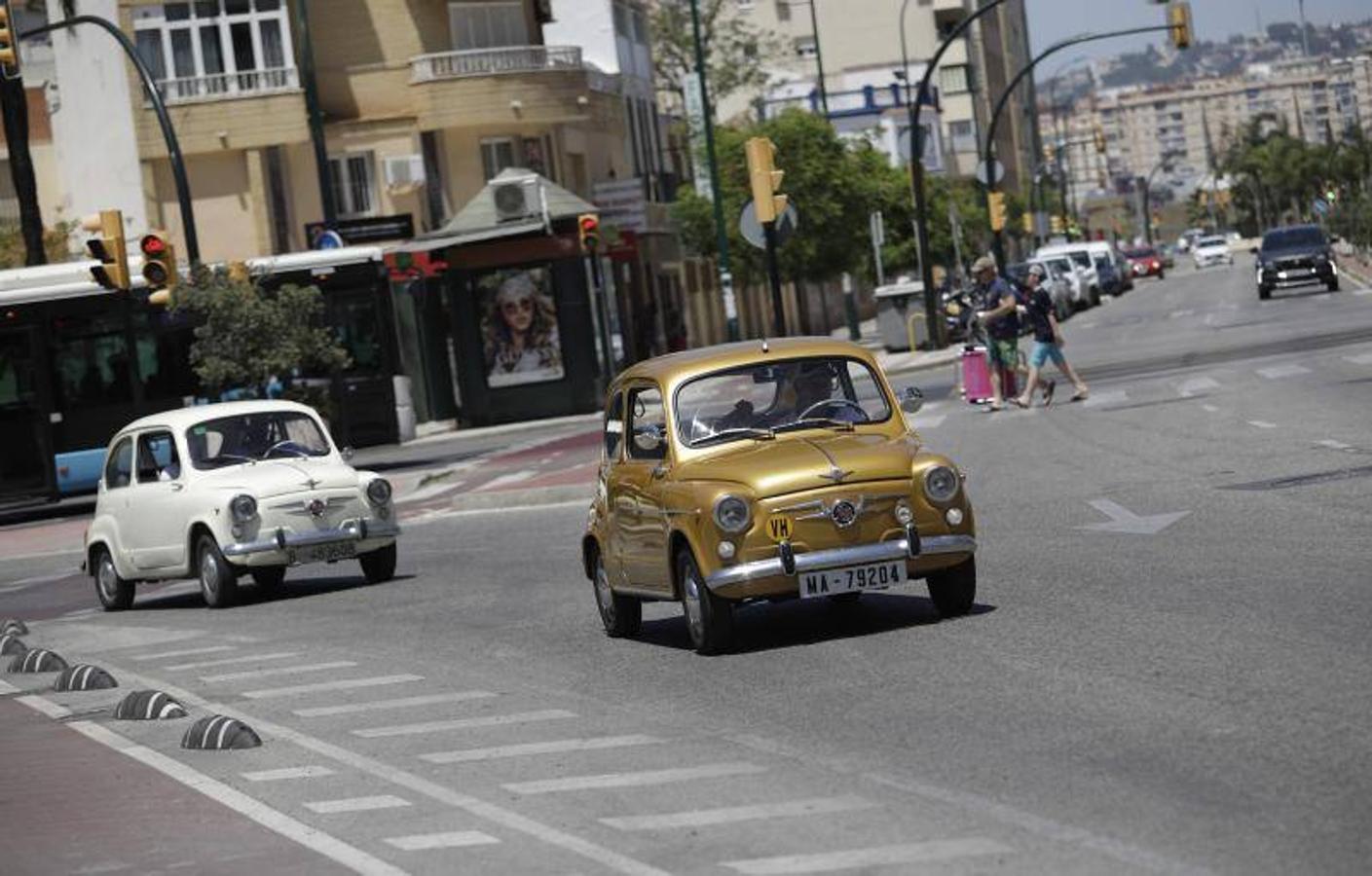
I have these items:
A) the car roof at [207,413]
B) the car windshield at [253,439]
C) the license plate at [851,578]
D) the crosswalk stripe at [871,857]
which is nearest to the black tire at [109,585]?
the car roof at [207,413]

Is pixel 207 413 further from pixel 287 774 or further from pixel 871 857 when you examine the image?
pixel 871 857

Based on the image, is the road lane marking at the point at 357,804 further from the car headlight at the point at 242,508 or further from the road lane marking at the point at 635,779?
the car headlight at the point at 242,508

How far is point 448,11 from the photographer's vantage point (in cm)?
6612

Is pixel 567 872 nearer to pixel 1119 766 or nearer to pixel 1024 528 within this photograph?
pixel 1119 766

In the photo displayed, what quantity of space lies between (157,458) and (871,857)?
1580 cm

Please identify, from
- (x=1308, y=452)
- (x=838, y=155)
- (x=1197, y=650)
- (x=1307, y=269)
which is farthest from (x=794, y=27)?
(x=1197, y=650)

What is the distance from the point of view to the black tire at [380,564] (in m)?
22.9

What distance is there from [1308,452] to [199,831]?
14.3 meters

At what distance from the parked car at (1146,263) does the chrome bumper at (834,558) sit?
115759mm

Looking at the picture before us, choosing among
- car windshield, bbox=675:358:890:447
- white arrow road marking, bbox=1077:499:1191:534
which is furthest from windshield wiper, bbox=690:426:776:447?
white arrow road marking, bbox=1077:499:1191:534

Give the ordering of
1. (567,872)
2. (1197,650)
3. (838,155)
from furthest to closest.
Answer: (838,155) < (1197,650) < (567,872)

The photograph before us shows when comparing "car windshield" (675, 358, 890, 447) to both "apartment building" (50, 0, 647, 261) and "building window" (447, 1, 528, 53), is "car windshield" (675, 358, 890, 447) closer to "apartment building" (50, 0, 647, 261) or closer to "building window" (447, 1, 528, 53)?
"apartment building" (50, 0, 647, 261)

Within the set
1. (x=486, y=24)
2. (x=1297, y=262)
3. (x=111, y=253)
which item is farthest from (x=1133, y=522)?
(x=1297, y=262)

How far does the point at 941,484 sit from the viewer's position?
46.8 ft
